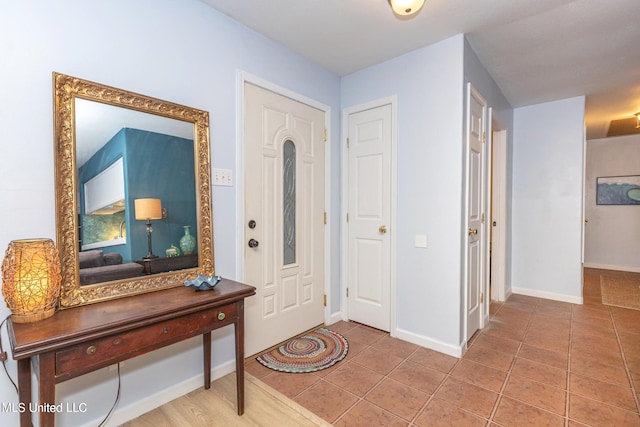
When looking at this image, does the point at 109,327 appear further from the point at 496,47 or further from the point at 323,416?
the point at 496,47

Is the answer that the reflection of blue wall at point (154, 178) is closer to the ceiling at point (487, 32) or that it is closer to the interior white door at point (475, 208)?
the ceiling at point (487, 32)

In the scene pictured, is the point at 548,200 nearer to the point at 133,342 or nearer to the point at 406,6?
the point at 406,6

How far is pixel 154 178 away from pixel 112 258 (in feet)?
1.63

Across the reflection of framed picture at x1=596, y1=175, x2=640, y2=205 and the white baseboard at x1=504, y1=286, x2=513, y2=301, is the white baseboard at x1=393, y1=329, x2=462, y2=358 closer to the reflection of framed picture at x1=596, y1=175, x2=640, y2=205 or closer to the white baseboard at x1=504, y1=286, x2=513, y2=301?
the white baseboard at x1=504, y1=286, x2=513, y2=301

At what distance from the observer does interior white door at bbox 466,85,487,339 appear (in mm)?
2562

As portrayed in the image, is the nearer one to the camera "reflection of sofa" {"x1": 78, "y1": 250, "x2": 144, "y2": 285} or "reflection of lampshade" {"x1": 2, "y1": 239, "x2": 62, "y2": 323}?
"reflection of lampshade" {"x1": 2, "y1": 239, "x2": 62, "y2": 323}

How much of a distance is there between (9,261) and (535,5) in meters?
3.24

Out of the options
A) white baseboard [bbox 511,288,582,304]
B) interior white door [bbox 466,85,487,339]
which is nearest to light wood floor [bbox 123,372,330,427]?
interior white door [bbox 466,85,487,339]

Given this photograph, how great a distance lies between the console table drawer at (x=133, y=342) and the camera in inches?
45.1

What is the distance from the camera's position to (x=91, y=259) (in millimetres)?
1526

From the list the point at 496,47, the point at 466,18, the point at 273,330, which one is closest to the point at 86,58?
the point at 273,330

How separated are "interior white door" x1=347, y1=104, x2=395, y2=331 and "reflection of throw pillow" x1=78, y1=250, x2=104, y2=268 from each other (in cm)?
212

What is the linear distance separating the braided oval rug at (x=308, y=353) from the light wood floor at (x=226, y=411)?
31 centimetres

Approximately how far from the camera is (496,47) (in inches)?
102
